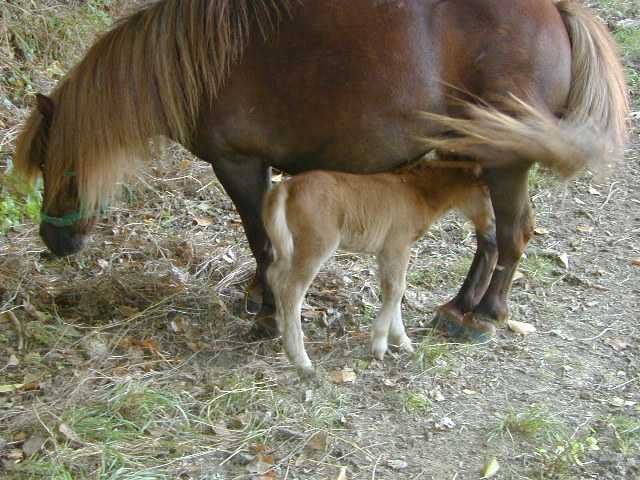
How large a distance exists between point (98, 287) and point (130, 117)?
118cm

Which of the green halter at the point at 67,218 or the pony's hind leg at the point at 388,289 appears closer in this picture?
the pony's hind leg at the point at 388,289

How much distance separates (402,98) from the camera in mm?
3398

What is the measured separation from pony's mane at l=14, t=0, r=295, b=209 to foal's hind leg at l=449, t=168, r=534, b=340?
1326 mm

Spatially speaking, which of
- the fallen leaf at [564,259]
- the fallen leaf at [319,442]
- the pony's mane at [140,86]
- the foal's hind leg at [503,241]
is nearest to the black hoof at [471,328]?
the foal's hind leg at [503,241]

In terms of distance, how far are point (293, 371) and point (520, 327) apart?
4.28 ft

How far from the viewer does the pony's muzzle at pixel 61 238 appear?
13.0 ft

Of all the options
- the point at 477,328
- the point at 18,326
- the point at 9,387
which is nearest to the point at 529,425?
the point at 477,328

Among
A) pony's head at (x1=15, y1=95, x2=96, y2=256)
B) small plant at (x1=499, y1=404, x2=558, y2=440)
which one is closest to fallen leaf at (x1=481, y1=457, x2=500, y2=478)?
small plant at (x1=499, y1=404, x2=558, y2=440)

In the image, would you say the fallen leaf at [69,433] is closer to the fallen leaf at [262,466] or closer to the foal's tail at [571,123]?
the fallen leaf at [262,466]

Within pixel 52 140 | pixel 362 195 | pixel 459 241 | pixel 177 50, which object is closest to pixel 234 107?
pixel 177 50

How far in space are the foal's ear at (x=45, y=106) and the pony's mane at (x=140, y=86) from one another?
0.11 feet

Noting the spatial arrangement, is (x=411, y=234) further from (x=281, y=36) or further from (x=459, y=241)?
(x=459, y=241)

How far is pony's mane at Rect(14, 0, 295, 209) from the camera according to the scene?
349 cm

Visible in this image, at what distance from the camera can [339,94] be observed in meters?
3.44
